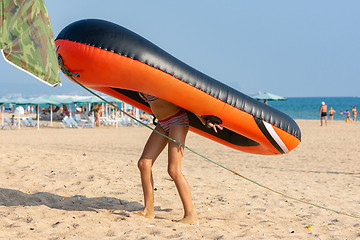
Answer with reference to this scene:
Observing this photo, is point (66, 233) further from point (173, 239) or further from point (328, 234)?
point (328, 234)

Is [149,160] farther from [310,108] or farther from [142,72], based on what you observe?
[310,108]

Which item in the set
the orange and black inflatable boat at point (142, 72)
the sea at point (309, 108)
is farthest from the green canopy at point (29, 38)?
the sea at point (309, 108)

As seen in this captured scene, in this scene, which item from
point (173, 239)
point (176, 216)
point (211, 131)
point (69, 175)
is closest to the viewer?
point (173, 239)

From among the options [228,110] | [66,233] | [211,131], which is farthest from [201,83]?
[66,233]

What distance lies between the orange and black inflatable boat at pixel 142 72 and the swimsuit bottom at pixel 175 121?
197 mm

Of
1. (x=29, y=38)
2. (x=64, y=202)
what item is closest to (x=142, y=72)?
(x=29, y=38)

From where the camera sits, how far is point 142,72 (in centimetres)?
336

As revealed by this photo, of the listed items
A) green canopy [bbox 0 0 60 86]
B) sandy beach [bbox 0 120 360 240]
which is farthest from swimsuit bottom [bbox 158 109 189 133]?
green canopy [bbox 0 0 60 86]

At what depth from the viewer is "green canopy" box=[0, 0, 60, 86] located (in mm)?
3471

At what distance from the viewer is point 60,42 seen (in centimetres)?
343

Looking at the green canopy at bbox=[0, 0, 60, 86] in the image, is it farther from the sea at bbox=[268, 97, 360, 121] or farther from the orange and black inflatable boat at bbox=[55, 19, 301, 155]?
the sea at bbox=[268, 97, 360, 121]

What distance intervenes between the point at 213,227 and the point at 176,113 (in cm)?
119

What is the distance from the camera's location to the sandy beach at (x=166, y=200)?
3678mm

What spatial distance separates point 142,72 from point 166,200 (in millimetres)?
2270
